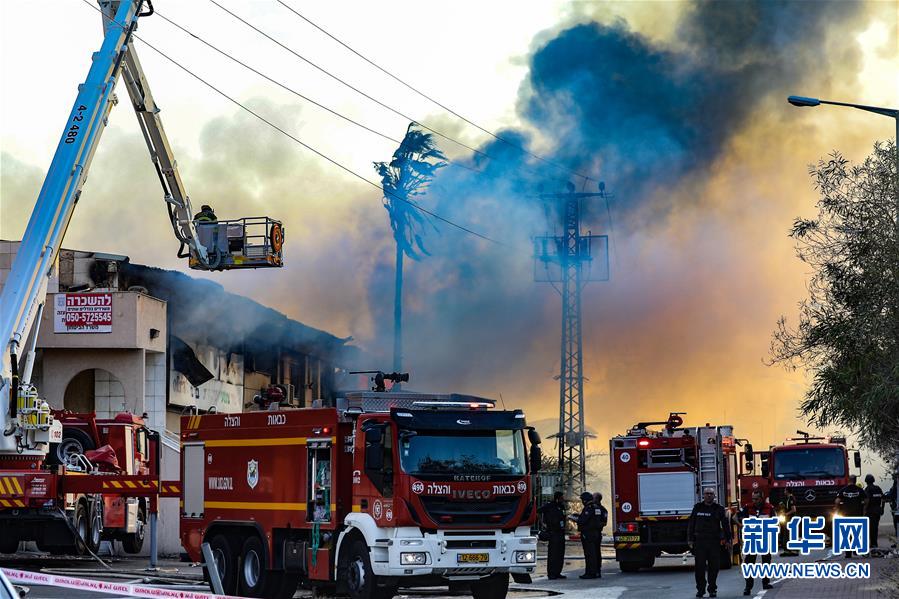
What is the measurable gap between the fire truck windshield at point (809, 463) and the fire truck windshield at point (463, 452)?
2041 cm

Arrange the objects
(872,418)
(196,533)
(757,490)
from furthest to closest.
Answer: (757,490)
(872,418)
(196,533)

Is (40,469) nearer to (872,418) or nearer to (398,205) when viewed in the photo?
(872,418)

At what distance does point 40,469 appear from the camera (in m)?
24.4

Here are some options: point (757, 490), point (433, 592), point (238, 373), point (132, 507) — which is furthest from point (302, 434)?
point (238, 373)

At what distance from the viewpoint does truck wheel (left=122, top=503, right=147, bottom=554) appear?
29.7m

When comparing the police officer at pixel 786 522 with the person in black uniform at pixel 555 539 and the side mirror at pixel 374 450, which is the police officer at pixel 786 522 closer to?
the person in black uniform at pixel 555 539

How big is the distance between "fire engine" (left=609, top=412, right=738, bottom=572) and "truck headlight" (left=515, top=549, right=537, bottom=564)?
8.78 meters

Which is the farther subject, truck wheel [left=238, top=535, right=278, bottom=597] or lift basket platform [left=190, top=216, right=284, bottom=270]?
lift basket platform [left=190, top=216, right=284, bottom=270]

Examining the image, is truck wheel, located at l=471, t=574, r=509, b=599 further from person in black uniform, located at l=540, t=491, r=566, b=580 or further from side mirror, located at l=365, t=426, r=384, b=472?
person in black uniform, located at l=540, t=491, r=566, b=580

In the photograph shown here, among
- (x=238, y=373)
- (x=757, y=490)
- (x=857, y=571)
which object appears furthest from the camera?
(x=238, y=373)

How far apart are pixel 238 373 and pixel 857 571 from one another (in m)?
30.4

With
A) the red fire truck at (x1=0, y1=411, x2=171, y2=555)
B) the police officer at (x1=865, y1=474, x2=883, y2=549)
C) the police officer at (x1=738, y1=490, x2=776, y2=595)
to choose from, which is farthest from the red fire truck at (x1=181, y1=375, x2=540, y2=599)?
the police officer at (x1=865, y1=474, x2=883, y2=549)

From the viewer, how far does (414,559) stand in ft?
54.9

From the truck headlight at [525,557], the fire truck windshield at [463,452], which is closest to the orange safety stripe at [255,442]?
the fire truck windshield at [463,452]
